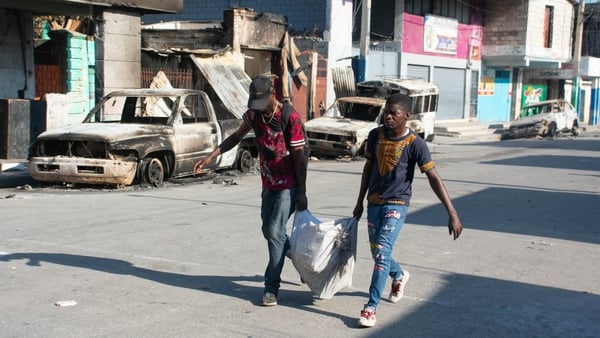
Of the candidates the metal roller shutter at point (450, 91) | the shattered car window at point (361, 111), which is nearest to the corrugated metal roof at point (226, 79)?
the shattered car window at point (361, 111)

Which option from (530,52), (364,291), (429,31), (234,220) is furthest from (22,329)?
(530,52)

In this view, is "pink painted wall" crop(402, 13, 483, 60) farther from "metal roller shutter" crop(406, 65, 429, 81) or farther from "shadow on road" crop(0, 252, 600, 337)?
"shadow on road" crop(0, 252, 600, 337)

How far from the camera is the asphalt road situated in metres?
5.03

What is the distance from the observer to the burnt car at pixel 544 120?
30.7 metres

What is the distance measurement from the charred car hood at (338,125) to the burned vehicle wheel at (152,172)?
6.66 meters

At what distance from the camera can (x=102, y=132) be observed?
37.2 feet

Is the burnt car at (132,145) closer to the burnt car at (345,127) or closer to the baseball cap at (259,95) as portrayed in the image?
the burnt car at (345,127)

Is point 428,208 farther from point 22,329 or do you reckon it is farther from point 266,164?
point 22,329

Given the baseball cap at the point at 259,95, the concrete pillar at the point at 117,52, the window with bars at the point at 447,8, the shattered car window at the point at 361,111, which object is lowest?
the shattered car window at the point at 361,111

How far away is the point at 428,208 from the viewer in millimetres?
10625

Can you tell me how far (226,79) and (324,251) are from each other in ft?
45.9

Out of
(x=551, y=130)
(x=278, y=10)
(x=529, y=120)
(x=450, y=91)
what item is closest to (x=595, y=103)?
(x=450, y=91)

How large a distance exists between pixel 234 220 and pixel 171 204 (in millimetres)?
1614

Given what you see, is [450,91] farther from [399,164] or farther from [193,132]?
[399,164]
